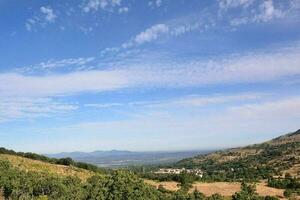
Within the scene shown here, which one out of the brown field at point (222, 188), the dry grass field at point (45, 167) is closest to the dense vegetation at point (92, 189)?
the dry grass field at point (45, 167)

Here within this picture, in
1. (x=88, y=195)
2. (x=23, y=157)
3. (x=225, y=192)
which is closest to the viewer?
(x=88, y=195)

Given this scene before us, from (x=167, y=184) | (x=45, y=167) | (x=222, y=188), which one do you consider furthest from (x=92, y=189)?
(x=45, y=167)

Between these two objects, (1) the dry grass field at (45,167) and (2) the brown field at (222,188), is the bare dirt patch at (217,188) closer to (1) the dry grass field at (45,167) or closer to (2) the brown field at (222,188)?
(2) the brown field at (222,188)

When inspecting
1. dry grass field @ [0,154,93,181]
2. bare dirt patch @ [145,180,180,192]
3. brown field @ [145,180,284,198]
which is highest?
dry grass field @ [0,154,93,181]

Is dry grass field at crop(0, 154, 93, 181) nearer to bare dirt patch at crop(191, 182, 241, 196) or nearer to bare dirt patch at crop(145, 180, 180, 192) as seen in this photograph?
bare dirt patch at crop(145, 180, 180, 192)

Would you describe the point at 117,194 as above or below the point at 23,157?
below

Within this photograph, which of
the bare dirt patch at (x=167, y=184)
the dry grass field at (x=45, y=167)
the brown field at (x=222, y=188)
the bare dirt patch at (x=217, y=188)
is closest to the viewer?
the brown field at (x=222, y=188)

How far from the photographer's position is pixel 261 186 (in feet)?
297

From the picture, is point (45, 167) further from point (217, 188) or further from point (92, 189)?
point (92, 189)

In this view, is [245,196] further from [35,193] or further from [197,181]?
[197,181]

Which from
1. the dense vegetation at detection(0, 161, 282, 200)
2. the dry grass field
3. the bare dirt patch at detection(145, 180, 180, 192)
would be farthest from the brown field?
the dense vegetation at detection(0, 161, 282, 200)

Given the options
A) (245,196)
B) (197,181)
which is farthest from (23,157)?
(245,196)

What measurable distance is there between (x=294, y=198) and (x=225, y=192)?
12.1m

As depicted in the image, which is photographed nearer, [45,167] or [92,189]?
[92,189]
